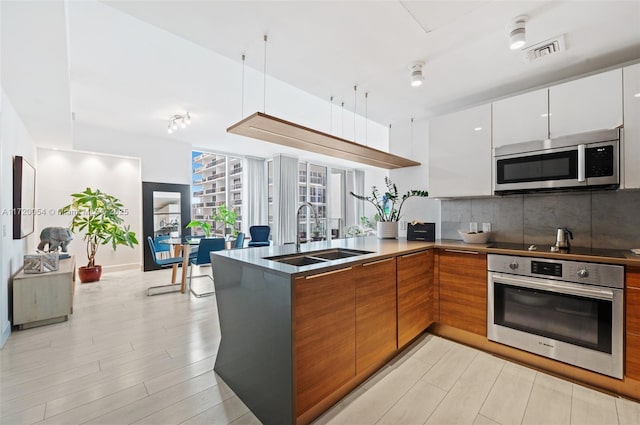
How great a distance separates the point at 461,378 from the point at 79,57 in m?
4.39

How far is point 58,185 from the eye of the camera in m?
4.88

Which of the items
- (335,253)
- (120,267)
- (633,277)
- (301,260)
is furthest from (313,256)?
(120,267)

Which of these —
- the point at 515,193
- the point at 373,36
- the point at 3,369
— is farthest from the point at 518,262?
the point at 3,369

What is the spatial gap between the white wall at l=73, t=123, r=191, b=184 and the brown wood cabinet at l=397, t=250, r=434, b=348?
544 centimetres

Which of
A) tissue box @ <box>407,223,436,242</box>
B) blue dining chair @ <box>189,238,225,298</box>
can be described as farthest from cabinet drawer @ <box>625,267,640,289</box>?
blue dining chair @ <box>189,238,225,298</box>

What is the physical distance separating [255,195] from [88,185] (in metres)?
3.45

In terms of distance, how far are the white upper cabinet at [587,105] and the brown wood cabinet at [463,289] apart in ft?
4.16

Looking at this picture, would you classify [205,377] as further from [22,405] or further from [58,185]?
[58,185]

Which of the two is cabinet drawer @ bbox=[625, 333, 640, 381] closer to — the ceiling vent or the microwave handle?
the microwave handle

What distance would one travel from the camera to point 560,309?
2037mm

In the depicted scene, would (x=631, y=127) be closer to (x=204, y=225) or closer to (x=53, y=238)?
(x=204, y=225)

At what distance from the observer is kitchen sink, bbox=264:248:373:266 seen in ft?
6.46

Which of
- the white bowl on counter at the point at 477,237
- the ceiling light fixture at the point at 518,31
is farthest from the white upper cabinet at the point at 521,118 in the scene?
the white bowl on counter at the point at 477,237

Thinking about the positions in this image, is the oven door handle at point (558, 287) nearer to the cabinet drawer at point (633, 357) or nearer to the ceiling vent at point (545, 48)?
the cabinet drawer at point (633, 357)
